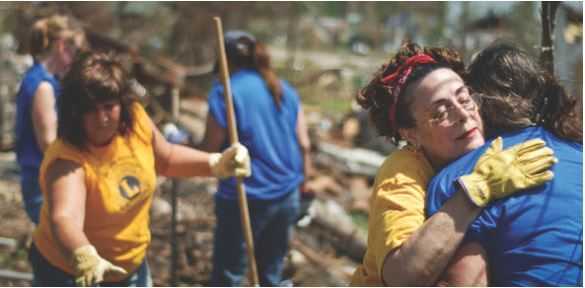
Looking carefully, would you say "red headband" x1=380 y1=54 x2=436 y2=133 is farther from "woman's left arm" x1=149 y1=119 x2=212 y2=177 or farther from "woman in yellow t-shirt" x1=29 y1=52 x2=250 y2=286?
"woman's left arm" x1=149 y1=119 x2=212 y2=177

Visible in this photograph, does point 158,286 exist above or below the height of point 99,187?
below

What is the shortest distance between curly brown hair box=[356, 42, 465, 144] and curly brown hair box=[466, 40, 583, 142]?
9 centimetres

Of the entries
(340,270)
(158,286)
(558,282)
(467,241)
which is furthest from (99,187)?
(340,270)

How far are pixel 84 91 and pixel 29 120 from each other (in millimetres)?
1249

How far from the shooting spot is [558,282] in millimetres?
1802

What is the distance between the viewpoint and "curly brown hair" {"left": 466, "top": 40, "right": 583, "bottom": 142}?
201 centimetres

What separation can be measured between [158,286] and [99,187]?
227cm

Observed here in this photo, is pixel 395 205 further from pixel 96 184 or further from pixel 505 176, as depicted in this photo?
pixel 96 184

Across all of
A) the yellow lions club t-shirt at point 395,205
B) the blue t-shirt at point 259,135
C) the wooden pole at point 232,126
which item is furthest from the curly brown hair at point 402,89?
the blue t-shirt at point 259,135

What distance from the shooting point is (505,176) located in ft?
5.94

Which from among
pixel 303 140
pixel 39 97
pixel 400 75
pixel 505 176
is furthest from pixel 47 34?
pixel 505 176

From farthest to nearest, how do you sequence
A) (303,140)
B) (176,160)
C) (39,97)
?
(303,140) < (39,97) < (176,160)

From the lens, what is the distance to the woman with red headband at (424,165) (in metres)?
1.81

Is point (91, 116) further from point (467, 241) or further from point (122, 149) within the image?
point (467, 241)
